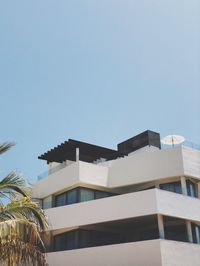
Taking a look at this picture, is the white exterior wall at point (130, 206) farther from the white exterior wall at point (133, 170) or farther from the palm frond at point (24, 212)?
the palm frond at point (24, 212)

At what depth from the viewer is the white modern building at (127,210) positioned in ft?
66.6

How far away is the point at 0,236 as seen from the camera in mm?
9391

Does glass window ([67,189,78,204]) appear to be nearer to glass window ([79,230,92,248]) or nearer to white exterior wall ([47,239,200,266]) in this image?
glass window ([79,230,92,248])

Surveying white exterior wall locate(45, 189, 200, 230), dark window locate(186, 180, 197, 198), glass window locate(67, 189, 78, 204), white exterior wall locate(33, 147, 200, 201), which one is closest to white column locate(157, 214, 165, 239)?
white exterior wall locate(45, 189, 200, 230)

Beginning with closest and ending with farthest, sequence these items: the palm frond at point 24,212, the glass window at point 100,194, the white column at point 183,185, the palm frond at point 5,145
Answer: the palm frond at point 24,212, the palm frond at point 5,145, the white column at point 183,185, the glass window at point 100,194

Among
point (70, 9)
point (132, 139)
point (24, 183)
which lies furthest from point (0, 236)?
point (132, 139)

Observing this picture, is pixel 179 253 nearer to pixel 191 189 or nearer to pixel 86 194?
pixel 191 189

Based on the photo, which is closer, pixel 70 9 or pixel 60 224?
pixel 70 9

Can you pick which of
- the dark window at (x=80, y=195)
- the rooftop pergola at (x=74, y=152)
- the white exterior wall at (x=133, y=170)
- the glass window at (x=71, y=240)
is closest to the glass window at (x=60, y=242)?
the glass window at (x=71, y=240)

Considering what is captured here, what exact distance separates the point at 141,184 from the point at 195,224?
12.8ft

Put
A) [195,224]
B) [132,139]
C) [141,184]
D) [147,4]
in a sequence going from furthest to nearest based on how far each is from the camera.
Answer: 1. [132,139]
2. [141,184]
3. [195,224]
4. [147,4]

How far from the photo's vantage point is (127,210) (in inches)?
835

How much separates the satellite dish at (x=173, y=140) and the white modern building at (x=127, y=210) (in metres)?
0.91

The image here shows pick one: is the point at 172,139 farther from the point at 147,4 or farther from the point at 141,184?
the point at 147,4
